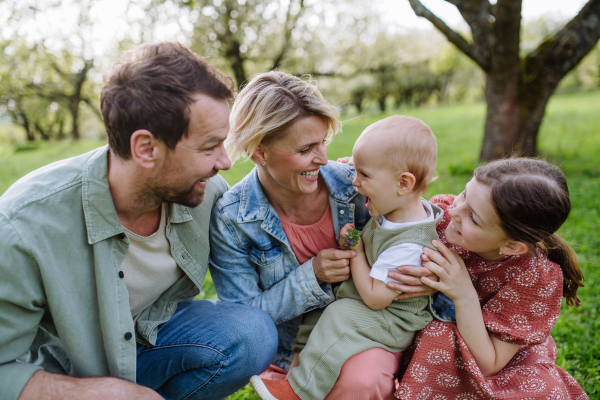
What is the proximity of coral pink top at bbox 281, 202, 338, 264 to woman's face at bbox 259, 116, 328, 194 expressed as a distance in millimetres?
218

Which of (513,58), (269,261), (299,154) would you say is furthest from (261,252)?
(513,58)

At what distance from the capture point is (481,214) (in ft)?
6.32

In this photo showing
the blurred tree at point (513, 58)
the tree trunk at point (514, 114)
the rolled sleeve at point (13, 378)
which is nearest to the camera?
the rolled sleeve at point (13, 378)

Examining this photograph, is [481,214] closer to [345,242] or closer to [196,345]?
[345,242]

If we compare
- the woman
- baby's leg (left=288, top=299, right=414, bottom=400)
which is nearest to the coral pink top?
the woman

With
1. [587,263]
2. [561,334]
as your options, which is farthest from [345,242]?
[587,263]

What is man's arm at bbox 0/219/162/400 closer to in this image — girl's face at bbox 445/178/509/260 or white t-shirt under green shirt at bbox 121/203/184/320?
white t-shirt under green shirt at bbox 121/203/184/320

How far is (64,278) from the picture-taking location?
186 centimetres

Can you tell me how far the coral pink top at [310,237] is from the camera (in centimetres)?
253

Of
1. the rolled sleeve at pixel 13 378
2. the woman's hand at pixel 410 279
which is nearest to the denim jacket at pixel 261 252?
the woman's hand at pixel 410 279

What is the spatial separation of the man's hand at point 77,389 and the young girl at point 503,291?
1212mm

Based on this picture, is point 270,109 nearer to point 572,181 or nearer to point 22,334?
point 22,334

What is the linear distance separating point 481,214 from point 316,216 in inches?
38.6

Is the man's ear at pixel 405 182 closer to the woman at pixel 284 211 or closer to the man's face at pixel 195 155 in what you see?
the woman at pixel 284 211
